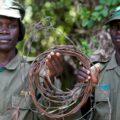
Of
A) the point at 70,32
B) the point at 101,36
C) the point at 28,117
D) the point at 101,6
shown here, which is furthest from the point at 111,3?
the point at 28,117

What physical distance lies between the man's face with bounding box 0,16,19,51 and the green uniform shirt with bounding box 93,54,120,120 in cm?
81

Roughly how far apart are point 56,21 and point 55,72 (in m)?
3.64

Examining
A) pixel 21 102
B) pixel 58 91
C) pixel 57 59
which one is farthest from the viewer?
pixel 21 102

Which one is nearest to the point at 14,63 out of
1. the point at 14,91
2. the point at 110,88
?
the point at 14,91

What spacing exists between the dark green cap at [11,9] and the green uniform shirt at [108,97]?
89 cm

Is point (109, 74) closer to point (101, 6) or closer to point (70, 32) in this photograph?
point (101, 6)

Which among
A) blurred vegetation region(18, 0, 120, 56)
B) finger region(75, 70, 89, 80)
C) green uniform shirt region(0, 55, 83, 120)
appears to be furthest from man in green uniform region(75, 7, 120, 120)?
blurred vegetation region(18, 0, 120, 56)

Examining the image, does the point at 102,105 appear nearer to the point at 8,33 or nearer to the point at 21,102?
the point at 21,102

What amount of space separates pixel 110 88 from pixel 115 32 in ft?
1.61

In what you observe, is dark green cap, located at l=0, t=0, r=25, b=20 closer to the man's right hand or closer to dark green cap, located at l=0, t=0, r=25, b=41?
dark green cap, located at l=0, t=0, r=25, b=41

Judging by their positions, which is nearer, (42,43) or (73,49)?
(73,49)

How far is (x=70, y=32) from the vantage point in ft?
→ 23.1

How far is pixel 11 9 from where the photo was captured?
14.2 ft

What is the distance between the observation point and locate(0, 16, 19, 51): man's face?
421 cm
